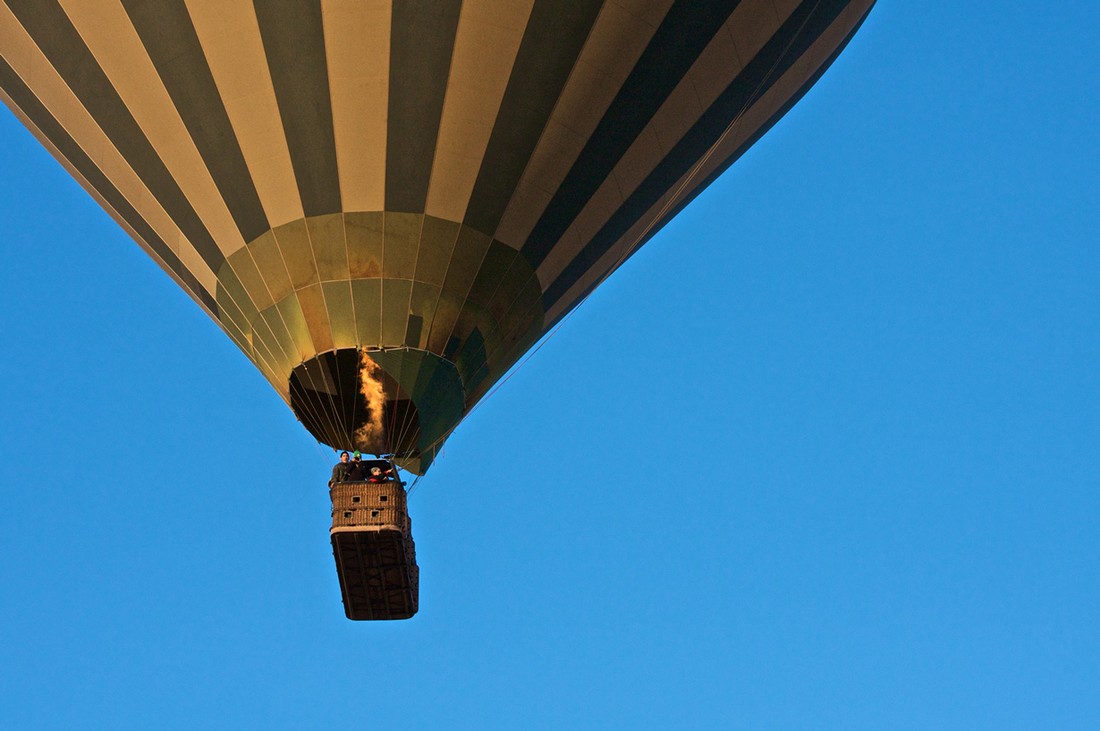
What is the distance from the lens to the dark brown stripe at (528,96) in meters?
13.3

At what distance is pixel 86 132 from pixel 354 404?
3122 mm

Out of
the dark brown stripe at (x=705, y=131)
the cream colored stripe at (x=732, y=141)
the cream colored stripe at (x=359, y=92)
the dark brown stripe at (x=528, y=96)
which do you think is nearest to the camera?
the cream colored stripe at (x=359, y=92)

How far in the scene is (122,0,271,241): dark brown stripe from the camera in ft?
43.2

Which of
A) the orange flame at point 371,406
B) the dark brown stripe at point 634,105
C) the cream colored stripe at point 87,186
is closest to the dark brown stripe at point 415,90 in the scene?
the dark brown stripe at point 634,105

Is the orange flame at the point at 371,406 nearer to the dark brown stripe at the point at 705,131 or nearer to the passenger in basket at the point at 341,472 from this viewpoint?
the passenger in basket at the point at 341,472

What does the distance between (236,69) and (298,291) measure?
70.0 inches

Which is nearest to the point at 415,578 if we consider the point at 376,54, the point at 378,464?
the point at 378,464

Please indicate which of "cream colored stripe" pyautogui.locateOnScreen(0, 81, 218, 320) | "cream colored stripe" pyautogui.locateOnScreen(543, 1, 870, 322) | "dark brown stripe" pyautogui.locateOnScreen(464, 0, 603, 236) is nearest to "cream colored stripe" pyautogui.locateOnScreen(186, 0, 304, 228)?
"dark brown stripe" pyautogui.locateOnScreen(464, 0, 603, 236)

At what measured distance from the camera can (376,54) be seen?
13.1m

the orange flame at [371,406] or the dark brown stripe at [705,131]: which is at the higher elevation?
the dark brown stripe at [705,131]

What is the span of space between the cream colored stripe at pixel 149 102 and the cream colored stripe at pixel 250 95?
1.41ft

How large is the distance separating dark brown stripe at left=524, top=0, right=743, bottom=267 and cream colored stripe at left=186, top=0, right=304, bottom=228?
205 cm

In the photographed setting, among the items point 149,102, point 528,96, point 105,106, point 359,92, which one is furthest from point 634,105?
point 105,106

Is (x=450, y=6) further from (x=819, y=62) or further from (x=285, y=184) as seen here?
(x=819, y=62)
